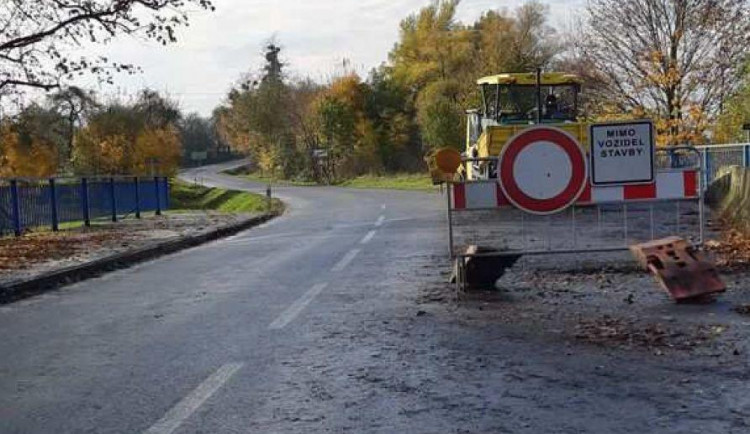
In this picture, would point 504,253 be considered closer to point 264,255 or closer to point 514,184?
point 514,184

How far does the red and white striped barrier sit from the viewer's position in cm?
980

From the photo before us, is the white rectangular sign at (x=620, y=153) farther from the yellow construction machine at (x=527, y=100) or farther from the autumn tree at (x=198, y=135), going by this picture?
the autumn tree at (x=198, y=135)

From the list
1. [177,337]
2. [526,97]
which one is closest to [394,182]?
[526,97]

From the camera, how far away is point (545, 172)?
32.0 feet

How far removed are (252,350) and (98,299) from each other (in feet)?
15.0

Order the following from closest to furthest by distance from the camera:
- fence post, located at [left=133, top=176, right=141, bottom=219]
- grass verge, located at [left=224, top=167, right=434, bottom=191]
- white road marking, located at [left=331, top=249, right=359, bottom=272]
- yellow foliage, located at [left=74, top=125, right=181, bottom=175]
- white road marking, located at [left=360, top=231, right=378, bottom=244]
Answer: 1. white road marking, located at [left=331, top=249, right=359, bottom=272]
2. white road marking, located at [left=360, top=231, right=378, bottom=244]
3. fence post, located at [left=133, top=176, right=141, bottom=219]
4. grass verge, located at [left=224, top=167, right=434, bottom=191]
5. yellow foliage, located at [left=74, top=125, right=181, bottom=175]

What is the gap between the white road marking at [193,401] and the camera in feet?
17.1

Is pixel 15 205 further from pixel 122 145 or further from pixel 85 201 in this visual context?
pixel 122 145

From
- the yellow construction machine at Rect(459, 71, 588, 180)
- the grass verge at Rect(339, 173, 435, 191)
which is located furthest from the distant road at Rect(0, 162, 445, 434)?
the grass verge at Rect(339, 173, 435, 191)

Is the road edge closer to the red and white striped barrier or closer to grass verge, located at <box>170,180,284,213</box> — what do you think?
the red and white striped barrier

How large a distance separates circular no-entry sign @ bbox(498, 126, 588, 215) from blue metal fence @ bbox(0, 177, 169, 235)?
1577cm

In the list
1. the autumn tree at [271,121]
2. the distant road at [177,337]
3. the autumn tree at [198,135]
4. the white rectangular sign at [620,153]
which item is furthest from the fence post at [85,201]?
the autumn tree at [198,135]

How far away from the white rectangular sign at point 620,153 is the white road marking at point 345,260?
4412 millimetres

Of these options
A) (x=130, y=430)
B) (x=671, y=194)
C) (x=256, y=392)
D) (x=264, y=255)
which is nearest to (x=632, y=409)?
(x=256, y=392)
